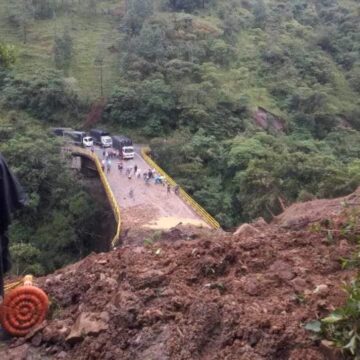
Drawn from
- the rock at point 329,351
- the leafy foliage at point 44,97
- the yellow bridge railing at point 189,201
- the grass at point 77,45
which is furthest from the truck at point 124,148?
the rock at point 329,351

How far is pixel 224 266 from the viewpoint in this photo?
445cm

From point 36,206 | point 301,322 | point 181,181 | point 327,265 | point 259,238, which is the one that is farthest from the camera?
point 181,181

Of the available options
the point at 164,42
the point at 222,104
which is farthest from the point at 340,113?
the point at 164,42

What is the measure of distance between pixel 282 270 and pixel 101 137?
2623cm

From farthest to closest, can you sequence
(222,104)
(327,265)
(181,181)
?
1. (222,104)
2. (181,181)
3. (327,265)

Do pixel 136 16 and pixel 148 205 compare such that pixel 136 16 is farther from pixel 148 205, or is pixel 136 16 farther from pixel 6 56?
pixel 148 205

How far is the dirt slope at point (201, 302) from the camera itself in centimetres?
341

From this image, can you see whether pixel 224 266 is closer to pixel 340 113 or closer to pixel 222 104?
pixel 222 104

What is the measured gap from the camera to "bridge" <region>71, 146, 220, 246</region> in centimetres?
1711

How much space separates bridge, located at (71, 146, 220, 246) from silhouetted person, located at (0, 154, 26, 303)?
10968 mm

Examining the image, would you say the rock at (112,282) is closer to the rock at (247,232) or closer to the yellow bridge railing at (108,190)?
the rock at (247,232)

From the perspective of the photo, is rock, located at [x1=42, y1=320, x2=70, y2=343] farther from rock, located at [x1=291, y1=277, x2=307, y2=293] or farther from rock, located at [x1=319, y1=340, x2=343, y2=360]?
rock, located at [x1=319, y1=340, x2=343, y2=360]

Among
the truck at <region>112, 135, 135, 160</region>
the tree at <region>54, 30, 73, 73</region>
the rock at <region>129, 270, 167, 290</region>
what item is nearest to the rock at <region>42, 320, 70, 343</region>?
the rock at <region>129, 270, 167, 290</region>

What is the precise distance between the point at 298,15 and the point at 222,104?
24631mm
